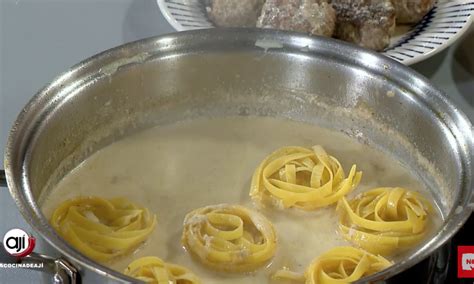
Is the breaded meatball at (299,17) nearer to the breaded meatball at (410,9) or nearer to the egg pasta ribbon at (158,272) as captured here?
the breaded meatball at (410,9)

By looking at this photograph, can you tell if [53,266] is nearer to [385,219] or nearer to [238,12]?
[385,219]

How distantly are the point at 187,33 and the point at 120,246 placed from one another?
0.41m

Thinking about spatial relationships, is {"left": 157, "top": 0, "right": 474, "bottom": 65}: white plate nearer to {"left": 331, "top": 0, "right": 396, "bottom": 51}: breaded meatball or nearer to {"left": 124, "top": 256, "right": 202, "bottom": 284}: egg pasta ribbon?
{"left": 331, "top": 0, "right": 396, "bottom": 51}: breaded meatball

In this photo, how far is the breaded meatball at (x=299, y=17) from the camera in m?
1.50

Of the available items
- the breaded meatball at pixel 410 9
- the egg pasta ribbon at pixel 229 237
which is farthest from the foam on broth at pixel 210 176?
the breaded meatball at pixel 410 9

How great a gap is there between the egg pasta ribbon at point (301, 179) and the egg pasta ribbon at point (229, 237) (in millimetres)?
71

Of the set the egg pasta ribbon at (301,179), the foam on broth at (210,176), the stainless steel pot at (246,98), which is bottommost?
the foam on broth at (210,176)

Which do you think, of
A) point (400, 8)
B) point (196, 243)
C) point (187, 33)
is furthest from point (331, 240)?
point (400, 8)

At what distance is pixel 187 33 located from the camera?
1.31 metres

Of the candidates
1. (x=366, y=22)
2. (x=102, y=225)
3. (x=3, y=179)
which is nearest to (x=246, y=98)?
(x=366, y=22)

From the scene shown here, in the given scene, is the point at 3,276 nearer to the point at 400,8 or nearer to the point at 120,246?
the point at 120,246

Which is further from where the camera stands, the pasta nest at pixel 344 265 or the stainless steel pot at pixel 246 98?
the stainless steel pot at pixel 246 98

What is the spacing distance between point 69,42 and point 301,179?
0.71 m

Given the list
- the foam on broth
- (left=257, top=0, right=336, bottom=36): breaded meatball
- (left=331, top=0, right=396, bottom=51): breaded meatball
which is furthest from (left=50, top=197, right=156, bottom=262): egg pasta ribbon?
(left=331, top=0, right=396, bottom=51): breaded meatball
